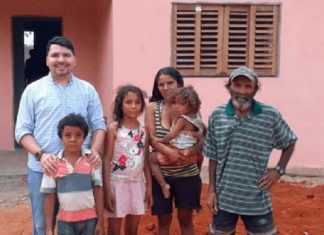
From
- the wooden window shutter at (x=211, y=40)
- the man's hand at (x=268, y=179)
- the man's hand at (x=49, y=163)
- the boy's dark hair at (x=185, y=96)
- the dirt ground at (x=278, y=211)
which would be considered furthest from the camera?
the wooden window shutter at (x=211, y=40)

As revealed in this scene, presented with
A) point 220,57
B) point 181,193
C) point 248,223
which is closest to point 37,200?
point 181,193

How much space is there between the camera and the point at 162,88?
13.1ft

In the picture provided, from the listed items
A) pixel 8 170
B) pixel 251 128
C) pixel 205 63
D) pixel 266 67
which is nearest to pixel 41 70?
pixel 8 170

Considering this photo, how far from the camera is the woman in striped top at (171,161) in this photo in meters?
3.86

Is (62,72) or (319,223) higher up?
(62,72)

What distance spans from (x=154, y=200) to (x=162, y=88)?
0.86 meters

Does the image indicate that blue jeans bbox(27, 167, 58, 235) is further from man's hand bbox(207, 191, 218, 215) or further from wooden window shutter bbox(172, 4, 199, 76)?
wooden window shutter bbox(172, 4, 199, 76)

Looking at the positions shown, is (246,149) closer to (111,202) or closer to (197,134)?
(197,134)

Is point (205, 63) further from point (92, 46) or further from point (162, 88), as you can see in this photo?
point (162, 88)

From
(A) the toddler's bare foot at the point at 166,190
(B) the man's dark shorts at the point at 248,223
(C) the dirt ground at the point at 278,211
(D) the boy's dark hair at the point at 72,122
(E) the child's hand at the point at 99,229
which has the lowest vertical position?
(C) the dirt ground at the point at 278,211

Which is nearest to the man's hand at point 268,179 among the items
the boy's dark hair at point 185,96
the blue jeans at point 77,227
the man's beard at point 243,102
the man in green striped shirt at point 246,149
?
the man in green striped shirt at point 246,149

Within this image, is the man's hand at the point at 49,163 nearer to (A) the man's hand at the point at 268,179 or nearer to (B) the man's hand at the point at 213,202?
(B) the man's hand at the point at 213,202

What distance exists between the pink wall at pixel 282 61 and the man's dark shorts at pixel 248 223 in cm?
408

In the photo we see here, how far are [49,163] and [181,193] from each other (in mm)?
1100
